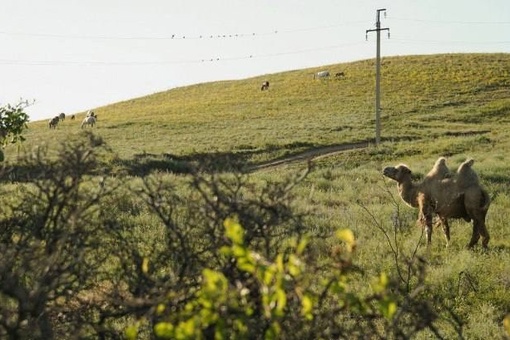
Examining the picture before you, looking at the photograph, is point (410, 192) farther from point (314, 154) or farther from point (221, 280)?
point (314, 154)

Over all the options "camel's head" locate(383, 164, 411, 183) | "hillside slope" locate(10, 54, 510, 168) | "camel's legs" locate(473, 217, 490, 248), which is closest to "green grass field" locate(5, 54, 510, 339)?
"hillside slope" locate(10, 54, 510, 168)

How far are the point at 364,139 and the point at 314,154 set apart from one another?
8037 mm

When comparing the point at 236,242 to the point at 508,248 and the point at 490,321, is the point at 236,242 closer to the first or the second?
the point at 490,321

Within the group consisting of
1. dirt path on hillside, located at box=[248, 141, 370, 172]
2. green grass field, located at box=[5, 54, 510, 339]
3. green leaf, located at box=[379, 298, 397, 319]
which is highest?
green leaf, located at box=[379, 298, 397, 319]

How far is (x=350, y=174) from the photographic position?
23.5 metres

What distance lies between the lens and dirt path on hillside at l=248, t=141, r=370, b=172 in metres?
33.4

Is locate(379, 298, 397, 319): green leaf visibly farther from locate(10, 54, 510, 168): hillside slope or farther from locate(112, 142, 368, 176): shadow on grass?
locate(10, 54, 510, 168): hillside slope

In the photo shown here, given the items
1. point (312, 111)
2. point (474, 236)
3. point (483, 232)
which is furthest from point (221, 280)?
point (312, 111)

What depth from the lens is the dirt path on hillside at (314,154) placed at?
33.4 metres

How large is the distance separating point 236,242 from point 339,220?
37.9 ft

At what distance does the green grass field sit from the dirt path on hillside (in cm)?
48

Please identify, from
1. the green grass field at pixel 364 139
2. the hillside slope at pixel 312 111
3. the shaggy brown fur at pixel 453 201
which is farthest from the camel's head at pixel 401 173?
the hillside slope at pixel 312 111

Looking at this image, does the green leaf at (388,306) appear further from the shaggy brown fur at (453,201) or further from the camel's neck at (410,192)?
the camel's neck at (410,192)

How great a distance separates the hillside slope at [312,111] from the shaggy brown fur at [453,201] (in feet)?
40.8
